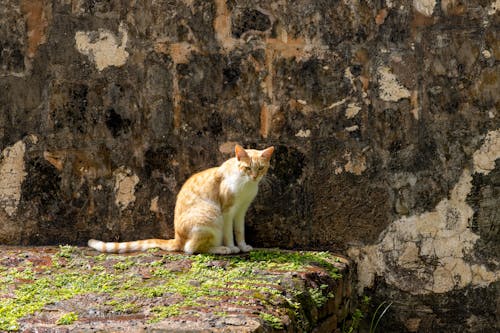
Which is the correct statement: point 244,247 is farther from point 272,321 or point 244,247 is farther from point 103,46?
point 103,46

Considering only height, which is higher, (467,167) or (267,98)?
(267,98)

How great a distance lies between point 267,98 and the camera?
457cm

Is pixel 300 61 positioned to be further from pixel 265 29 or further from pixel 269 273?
pixel 269 273

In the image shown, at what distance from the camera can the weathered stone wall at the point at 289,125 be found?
4418 mm

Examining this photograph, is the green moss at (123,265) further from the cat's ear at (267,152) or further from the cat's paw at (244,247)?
the cat's ear at (267,152)

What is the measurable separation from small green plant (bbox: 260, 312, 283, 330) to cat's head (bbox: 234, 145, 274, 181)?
43.4 inches

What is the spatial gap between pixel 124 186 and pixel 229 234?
0.80 m

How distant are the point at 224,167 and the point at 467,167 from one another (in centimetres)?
143

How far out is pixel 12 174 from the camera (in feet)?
15.7

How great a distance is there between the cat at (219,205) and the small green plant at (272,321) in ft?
3.49

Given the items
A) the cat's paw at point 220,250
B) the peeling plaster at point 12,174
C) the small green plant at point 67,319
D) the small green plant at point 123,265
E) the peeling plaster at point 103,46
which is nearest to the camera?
the small green plant at point 67,319

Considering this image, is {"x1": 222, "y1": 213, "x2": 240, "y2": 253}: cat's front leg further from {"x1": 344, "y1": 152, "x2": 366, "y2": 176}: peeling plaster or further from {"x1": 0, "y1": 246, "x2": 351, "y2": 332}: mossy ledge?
{"x1": 344, "y1": 152, "x2": 366, "y2": 176}: peeling plaster

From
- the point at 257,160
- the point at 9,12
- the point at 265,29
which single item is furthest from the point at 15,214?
the point at 265,29

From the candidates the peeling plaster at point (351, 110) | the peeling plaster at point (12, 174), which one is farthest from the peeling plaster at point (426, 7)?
the peeling plaster at point (12, 174)
